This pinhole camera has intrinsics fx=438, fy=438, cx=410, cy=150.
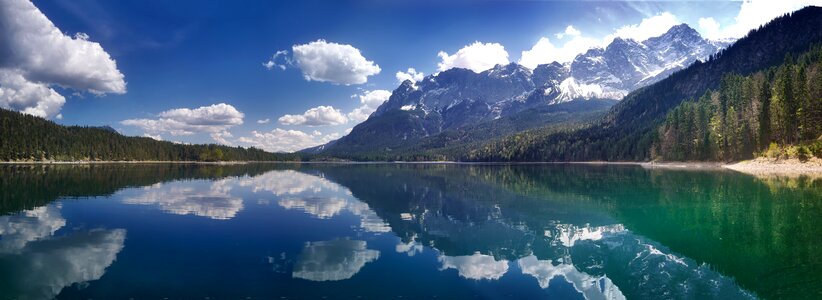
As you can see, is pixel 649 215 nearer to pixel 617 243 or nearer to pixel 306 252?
pixel 617 243

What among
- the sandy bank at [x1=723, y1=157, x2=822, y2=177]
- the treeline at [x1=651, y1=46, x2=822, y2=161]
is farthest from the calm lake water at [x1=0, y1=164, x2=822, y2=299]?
the treeline at [x1=651, y1=46, x2=822, y2=161]

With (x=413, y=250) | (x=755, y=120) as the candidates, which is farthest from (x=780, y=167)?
(x=413, y=250)

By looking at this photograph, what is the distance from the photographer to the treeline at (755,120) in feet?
333

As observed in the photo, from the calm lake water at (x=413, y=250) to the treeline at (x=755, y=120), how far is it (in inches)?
2915

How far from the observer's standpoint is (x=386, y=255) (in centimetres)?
2602

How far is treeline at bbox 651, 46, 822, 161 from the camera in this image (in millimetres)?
101625

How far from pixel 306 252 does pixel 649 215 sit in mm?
32491

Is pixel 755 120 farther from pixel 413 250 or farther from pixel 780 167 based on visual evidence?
pixel 413 250

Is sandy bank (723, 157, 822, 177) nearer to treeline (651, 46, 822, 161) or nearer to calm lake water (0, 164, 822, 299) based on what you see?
treeline (651, 46, 822, 161)

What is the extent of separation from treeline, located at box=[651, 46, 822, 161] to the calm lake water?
7405 cm

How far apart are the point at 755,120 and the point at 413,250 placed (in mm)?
135690

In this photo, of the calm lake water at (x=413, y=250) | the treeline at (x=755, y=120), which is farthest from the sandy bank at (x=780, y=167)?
the calm lake water at (x=413, y=250)

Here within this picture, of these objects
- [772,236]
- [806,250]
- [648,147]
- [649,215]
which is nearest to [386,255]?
[806,250]

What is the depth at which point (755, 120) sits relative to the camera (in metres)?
Result: 122
